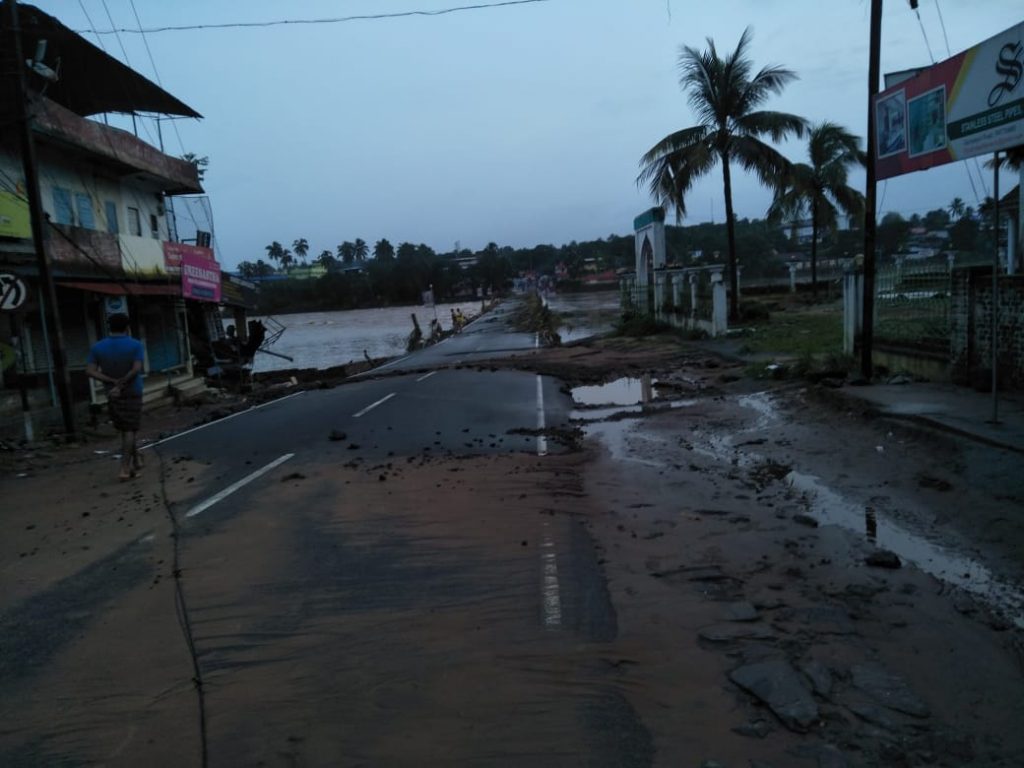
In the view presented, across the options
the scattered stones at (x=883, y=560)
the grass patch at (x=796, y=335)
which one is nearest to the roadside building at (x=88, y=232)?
the scattered stones at (x=883, y=560)

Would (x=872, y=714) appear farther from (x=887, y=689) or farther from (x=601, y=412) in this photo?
(x=601, y=412)

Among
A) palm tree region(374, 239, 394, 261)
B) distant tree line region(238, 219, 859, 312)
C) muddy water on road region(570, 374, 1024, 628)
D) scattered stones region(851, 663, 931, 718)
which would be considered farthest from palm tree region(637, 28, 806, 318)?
palm tree region(374, 239, 394, 261)

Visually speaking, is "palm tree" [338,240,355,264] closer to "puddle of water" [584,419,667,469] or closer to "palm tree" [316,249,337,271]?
"palm tree" [316,249,337,271]

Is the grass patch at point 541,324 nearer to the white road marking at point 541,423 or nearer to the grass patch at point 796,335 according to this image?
the grass patch at point 796,335

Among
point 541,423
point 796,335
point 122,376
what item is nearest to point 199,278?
point 122,376

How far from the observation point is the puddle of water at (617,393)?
45.7 ft

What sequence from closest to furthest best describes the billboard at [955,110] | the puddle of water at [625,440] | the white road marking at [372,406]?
the billboard at [955,110]
the puddle of water at [625,440]
the white road marking at [372,406]

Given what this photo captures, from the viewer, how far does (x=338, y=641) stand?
171 inches

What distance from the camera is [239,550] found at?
6.11 metres

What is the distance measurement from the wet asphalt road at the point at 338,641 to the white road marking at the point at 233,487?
6cm

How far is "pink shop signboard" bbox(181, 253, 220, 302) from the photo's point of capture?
25.4 metres

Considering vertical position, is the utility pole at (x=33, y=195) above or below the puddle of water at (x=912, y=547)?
above

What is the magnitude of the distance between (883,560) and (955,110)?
7151mm

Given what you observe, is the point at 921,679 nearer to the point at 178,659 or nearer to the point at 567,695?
the point at 567,695
